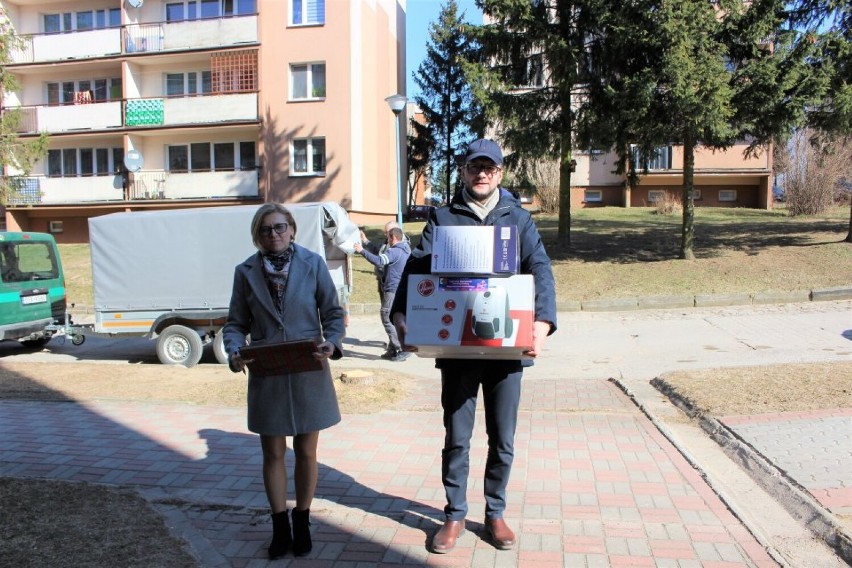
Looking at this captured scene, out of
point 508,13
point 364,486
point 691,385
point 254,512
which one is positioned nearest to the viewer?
point 254,512

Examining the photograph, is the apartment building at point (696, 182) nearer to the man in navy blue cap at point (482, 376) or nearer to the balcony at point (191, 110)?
the balcony at point (191, 110)

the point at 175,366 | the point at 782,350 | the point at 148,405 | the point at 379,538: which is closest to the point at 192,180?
the point at 175,366

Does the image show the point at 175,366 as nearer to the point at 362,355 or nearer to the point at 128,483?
the point at 362,355

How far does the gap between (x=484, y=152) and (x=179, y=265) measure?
834 cm

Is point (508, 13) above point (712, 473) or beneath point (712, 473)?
above

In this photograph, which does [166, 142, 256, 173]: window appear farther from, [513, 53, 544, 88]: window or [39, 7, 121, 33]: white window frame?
[513, 53, 544, 88]: window

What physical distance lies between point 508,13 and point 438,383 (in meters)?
11.4

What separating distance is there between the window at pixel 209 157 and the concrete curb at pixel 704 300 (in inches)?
708

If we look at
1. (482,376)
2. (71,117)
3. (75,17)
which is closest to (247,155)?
(71,117)

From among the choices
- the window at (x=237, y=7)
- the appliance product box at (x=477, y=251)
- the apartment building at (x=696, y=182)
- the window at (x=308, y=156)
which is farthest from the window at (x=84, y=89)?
the appliance product box at (x=477, y=251)

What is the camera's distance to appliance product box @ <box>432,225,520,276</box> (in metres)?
3.24

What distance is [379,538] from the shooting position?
3762mm

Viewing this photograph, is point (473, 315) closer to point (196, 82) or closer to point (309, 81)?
point (309, 81)

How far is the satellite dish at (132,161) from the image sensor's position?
27.3m
